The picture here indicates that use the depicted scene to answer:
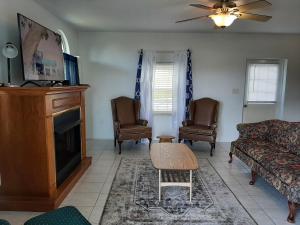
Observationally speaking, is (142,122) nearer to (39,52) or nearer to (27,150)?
(39,52)

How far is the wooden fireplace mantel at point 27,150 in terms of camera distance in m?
2.36

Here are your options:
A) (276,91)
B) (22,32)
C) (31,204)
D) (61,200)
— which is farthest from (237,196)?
(276,91)

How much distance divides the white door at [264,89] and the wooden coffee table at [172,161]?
111 inches

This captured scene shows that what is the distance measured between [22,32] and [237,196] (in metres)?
3.09

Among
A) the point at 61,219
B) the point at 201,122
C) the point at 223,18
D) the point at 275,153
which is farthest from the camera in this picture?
the point at 201,122

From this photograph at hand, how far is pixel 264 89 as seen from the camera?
5.45 metres

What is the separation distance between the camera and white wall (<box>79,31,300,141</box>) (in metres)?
5.17

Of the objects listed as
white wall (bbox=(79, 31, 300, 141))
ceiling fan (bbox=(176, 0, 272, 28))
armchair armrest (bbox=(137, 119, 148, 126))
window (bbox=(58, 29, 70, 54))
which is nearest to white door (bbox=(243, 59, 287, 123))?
white wall (bbox=(79, 31, 300, 141))

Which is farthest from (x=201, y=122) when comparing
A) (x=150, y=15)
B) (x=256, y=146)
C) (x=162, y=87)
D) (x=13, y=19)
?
(x=13, y=19)

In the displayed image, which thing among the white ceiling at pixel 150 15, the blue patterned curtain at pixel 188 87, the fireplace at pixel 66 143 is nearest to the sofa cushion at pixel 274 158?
the blue patterned curtain at pixel 188 87

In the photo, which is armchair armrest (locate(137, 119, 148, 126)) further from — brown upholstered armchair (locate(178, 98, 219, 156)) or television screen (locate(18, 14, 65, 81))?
television screen (locate(18, 14, 65, 81))

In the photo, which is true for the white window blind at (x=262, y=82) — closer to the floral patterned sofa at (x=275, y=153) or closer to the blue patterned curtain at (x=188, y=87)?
the blue patterned curtain at (x=188, y=87)

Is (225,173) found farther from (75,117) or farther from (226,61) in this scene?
(226,61)

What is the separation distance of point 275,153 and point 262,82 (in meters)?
2.91
